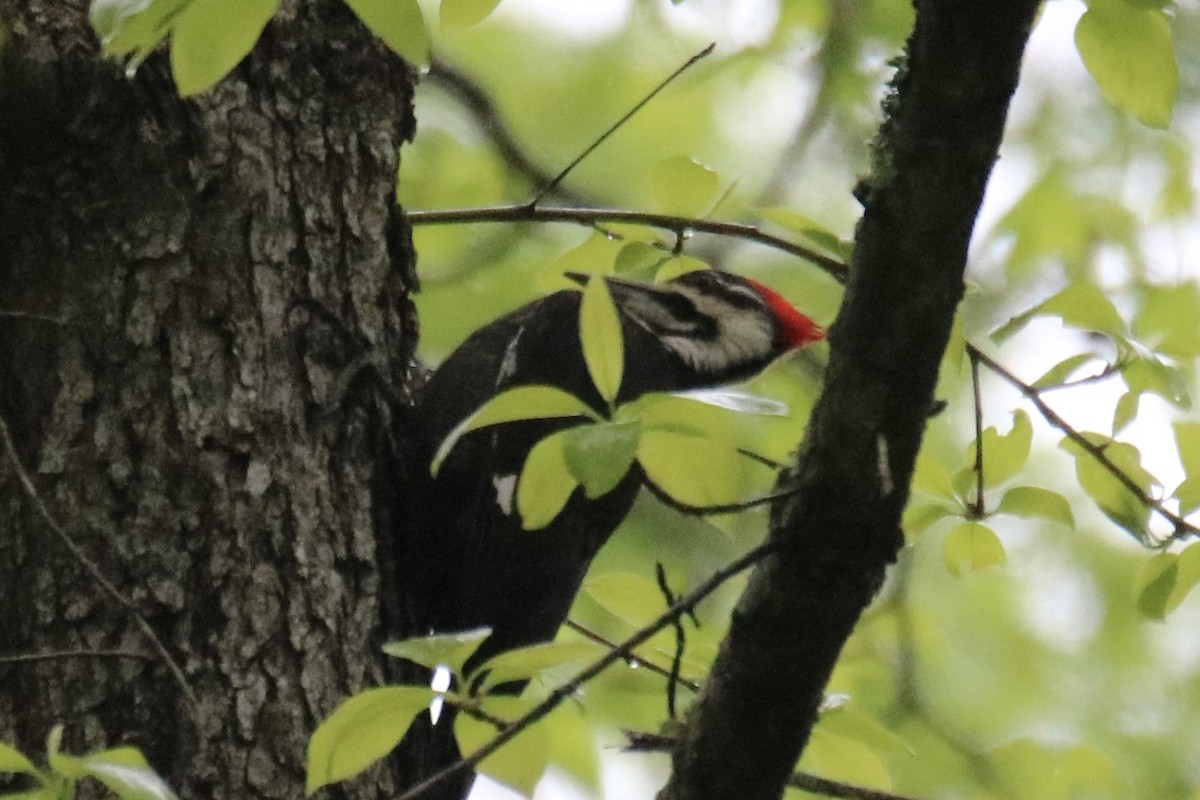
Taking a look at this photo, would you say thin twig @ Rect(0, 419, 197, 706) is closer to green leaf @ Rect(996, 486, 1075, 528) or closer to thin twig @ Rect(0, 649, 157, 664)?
thin twig @ Rect(0, 649, 157, 664)

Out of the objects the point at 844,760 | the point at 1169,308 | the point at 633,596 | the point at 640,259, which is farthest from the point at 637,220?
the point at 1169,308

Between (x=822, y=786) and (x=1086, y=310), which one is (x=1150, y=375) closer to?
(x=1086, y=310)

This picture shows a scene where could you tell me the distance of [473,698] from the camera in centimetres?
110

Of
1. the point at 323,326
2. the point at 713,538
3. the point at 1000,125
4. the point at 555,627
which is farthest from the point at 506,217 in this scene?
the point at 713,538

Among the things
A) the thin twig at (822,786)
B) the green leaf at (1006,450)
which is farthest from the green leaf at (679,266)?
the thin twig at (822,786)

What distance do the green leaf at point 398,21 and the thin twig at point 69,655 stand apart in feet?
2.32

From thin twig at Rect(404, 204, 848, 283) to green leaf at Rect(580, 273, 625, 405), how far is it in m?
0.63

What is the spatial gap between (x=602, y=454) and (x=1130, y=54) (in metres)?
0.58

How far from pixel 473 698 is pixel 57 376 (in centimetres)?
76

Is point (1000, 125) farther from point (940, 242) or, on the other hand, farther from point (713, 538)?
point (713, 538)

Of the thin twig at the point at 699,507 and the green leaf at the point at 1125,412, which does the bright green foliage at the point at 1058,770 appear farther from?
the thin twig at the point at 699,507

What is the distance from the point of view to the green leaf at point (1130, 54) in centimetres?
116

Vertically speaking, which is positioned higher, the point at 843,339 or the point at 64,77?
the point at 64,77

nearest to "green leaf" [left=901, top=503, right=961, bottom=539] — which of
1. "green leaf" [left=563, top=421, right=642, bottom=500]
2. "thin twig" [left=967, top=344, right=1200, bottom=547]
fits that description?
"thin twig" [left=967, top=344, right=1200, bottom=547]
